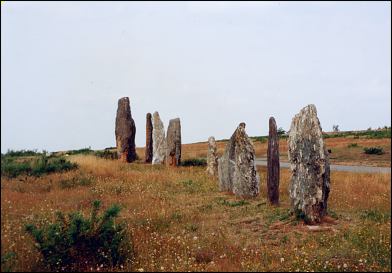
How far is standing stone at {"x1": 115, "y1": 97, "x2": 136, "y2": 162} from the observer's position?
3017 cm

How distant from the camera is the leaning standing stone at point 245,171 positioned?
16.8m

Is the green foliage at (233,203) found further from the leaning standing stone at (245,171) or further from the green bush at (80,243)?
the green bush at (80,243)

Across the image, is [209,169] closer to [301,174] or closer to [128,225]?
[301,174]

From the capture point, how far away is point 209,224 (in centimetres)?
1197

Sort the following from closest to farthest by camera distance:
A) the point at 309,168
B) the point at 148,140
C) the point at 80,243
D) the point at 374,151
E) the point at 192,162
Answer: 1. the point at 80,243
2. the point at 309,168
3. the point at 192,162
4. the point at 148,140
5. the point at 374,151

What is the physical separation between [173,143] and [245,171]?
460 inches

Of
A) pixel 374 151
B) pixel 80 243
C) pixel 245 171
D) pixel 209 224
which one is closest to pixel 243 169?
pixel 245 171

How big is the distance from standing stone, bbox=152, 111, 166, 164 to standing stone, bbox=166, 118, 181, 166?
5.72 feet

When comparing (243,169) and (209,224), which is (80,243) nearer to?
(209,224)

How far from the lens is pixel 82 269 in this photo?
7.71 metres

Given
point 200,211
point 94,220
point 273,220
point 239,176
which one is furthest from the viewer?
point 239,176

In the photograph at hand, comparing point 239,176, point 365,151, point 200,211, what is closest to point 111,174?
point 239,176

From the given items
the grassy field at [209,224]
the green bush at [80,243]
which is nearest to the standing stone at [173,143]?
the grassy field at [209,224]

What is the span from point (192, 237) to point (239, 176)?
6913 mm
